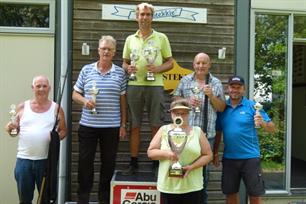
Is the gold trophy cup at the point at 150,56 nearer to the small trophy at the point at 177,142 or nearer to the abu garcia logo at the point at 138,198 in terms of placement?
the small trophy at the point at 177,142

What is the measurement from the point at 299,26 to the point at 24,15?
366cm

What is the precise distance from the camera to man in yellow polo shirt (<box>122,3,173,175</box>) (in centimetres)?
437

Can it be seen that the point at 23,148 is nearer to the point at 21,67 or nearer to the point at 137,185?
the point at 137,185

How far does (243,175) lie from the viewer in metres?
4.29

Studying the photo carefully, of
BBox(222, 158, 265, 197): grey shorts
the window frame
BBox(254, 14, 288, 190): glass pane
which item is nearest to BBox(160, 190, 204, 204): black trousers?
BBox(222, 158, 265, 197): grey shorts

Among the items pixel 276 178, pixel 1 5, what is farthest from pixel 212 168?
pixel 1 5

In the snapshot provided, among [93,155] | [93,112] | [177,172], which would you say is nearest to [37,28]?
[93,112]

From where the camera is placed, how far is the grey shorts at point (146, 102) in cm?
441

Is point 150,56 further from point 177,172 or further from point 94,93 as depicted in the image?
point 177,172

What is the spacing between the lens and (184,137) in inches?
143

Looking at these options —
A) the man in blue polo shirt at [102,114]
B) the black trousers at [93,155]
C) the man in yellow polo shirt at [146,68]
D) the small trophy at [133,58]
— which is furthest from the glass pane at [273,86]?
the black trousers at [93,155]

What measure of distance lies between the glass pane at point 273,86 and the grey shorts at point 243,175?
1.89 metres

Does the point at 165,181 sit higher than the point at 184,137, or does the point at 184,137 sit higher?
the point at 184,137

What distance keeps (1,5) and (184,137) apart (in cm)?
335
